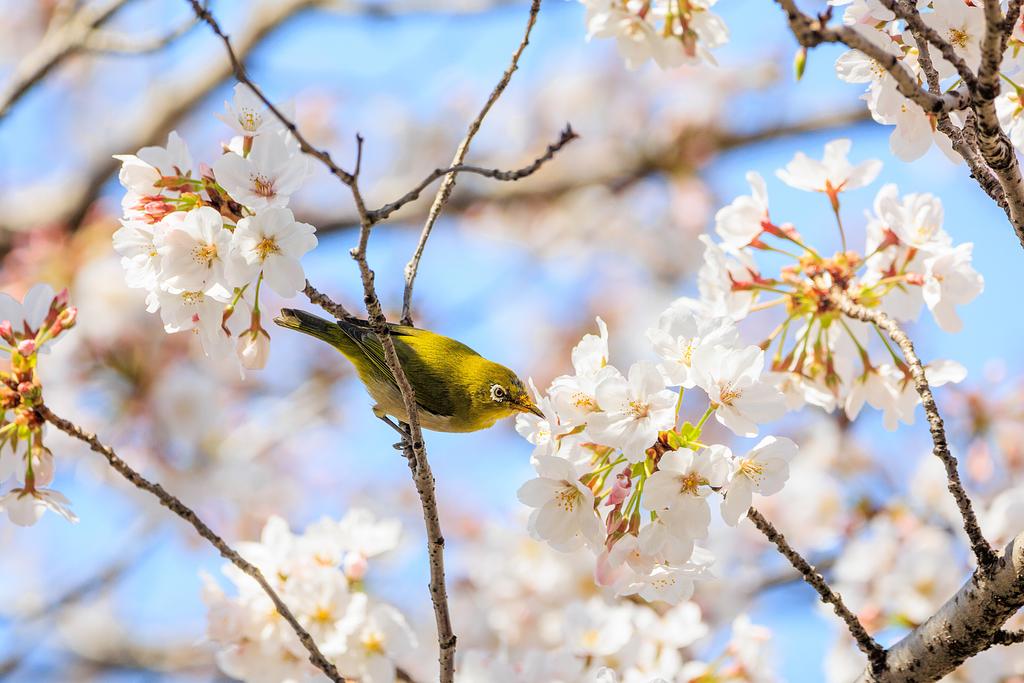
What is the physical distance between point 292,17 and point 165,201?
14.2ft

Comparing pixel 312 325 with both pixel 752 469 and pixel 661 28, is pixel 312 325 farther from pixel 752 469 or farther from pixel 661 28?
pixel 752 469

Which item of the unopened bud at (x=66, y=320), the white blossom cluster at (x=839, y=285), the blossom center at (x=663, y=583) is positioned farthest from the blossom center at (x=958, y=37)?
the unopened bud at (x=66, y=320)

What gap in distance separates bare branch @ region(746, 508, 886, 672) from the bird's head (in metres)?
1.53

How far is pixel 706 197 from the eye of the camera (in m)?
8.56

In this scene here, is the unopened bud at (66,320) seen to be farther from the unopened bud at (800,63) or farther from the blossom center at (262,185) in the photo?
the unopened bud at (800,63)

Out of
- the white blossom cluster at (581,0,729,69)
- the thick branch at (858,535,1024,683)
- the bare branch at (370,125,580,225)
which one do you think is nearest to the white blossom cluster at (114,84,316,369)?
the bare branch at (370,125,580,225)

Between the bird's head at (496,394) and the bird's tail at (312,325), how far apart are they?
512 mm

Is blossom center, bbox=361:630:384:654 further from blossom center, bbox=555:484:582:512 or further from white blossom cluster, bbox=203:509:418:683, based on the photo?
blossom center, bbox=555:484:582:512

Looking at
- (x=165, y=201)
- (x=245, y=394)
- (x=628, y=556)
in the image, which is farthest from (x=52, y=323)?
(x=245, y=394)

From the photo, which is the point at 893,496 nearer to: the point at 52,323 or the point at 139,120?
the point at 52,323

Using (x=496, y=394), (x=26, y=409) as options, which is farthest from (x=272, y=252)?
(x=496, y=394)

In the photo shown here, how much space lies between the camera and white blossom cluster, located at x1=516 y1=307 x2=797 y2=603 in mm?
1996

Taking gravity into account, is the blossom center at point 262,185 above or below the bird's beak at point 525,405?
below

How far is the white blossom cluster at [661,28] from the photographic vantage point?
8.10 feet
